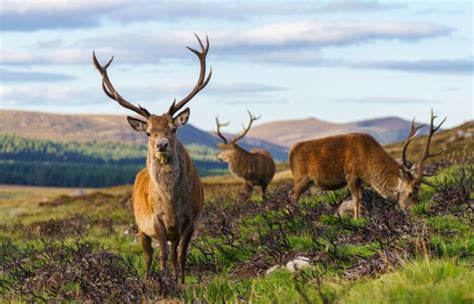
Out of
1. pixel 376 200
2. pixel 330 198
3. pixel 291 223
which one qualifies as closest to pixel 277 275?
pixel 291 223

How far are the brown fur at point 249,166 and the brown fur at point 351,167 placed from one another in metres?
7.65

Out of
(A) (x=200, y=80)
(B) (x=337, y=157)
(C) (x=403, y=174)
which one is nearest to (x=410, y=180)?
(C) (x=403, y=174)

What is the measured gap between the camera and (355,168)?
13773 millimetres

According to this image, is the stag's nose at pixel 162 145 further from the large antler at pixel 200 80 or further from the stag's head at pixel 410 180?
the stag's head at pixel 410 180

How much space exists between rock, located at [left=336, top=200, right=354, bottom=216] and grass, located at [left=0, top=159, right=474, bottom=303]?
188 millimetres

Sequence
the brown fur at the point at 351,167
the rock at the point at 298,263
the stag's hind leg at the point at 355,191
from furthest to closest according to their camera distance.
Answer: the brown fur at the point at 351,167, the stag's hind leg at the point at 355,191, the rock at the point at 298,263

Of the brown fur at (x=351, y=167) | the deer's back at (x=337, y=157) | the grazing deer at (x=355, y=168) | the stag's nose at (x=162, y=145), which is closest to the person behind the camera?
the stag's nose at (x=162, y=145)

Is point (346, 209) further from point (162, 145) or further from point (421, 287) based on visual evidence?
point (421, 287)

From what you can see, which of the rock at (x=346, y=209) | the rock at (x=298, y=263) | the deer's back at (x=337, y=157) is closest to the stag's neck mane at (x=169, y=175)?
the rock at (x=298, y=263)

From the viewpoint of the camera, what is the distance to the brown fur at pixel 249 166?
74.9ft

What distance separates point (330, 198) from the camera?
554 inches

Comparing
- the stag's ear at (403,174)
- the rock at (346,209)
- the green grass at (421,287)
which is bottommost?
the rock at (346,209)

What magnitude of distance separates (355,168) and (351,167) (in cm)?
8

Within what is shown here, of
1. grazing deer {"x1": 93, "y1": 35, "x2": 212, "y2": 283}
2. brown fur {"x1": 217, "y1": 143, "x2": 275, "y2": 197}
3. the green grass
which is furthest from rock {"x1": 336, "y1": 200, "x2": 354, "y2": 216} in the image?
brown fur {"x1": 217, "y1": 143, "x2": 275, "y2": 197}
